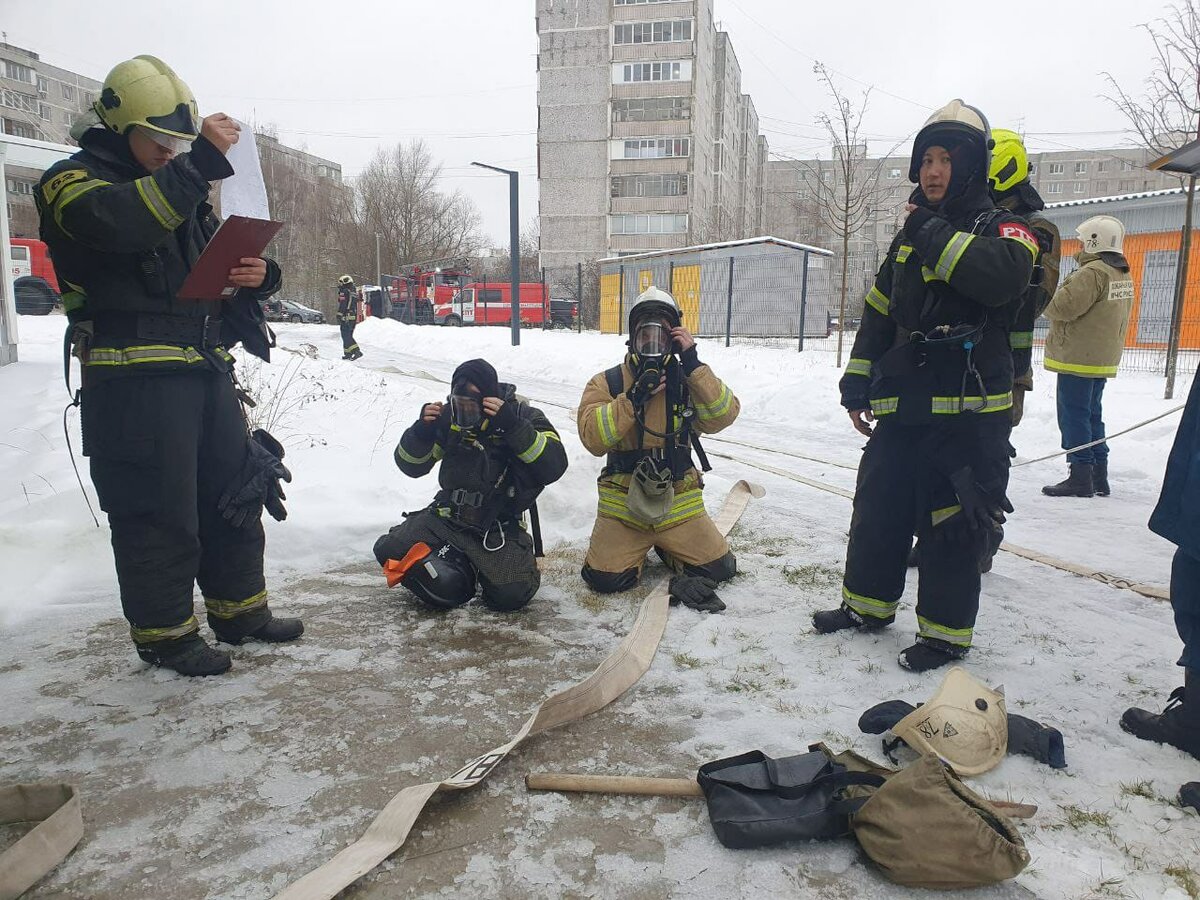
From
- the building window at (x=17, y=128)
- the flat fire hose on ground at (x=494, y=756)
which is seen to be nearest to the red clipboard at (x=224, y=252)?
the flat fire hose on ground at (x=494, y=756)

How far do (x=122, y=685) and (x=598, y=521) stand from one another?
6.91 ft

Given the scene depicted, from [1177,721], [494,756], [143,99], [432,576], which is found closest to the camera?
[494,756]

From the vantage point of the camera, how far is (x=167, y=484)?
2.62m

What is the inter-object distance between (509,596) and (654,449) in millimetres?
1010

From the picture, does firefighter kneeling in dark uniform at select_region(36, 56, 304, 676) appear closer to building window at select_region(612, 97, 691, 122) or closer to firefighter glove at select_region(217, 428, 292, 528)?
firefighter glove at select_region(217, 428, 292, 528)

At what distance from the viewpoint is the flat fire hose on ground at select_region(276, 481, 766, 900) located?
5.65 feet

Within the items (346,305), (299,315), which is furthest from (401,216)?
(346,305)

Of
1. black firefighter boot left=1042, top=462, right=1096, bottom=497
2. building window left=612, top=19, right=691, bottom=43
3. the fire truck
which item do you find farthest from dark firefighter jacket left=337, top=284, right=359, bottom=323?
building window left=612, top=19, right=691, bottom=43

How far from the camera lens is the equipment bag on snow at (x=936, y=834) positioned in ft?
5.50

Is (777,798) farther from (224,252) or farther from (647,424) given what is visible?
(224,252)

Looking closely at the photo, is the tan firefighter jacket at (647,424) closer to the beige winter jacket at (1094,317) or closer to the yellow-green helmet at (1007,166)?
the yellow-green helmet at (1007,166)

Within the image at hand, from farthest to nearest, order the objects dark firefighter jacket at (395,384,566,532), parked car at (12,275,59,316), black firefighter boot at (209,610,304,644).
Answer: parked car at (12,275,59,316), dark firefighter jacket at (395,384,566,532), black firefighter boot at (209,610,304,644)

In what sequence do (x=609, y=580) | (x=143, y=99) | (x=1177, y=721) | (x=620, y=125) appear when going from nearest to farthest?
1. (x=1177, y=721)
2. (x=143, y=99)
3. (x=609, y=580)
4. (x=620, y=125)

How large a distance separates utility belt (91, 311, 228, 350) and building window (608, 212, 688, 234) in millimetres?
51953
